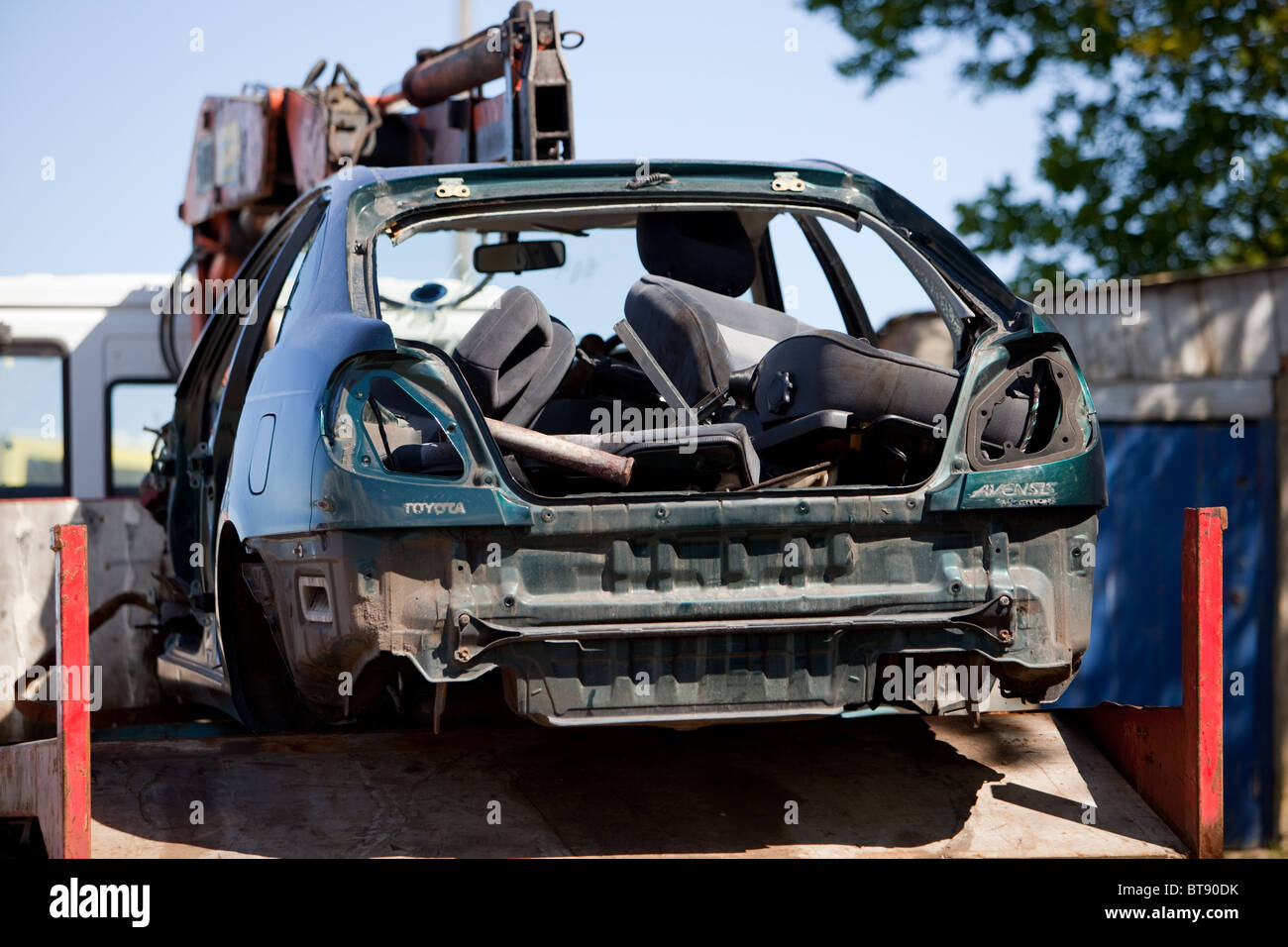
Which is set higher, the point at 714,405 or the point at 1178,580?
the point at 714,405

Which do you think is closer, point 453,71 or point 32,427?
point 453,71

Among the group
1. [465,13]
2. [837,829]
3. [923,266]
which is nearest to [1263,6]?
[465,13]

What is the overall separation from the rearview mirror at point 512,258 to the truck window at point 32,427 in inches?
156

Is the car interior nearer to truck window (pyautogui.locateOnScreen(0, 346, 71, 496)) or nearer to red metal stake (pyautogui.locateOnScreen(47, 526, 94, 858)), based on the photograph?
red metal stake (pyautogui.locateOnScreen(47, 526, 94, 858))

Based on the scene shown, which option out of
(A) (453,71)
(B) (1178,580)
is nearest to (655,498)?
(A) (453,71)

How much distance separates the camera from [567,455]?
364 centimetres

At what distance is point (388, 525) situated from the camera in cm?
334

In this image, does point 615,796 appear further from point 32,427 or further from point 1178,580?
point 32,427

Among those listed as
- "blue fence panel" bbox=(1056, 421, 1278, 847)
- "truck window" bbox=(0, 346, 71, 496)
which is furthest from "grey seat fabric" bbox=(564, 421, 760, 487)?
"truck window" bbox=(0, 346, 71, 496)

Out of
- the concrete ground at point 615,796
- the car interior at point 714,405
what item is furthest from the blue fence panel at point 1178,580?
the car interior at point 714,405

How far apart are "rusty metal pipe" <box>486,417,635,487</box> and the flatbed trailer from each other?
0.92 meters

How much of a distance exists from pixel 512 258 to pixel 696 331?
50.0 inches

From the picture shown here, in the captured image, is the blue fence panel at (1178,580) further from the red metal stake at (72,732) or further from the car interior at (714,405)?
the red metal stake at (72,732)
